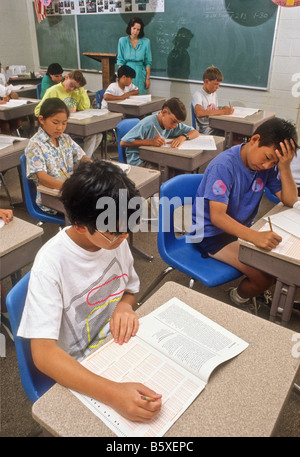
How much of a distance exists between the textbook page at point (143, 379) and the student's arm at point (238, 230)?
733mm

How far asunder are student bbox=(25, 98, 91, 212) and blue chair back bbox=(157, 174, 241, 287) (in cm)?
68

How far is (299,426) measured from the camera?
1506 millimetres

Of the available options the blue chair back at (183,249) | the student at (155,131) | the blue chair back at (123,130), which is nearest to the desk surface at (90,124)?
the blue chair back at (123,130)

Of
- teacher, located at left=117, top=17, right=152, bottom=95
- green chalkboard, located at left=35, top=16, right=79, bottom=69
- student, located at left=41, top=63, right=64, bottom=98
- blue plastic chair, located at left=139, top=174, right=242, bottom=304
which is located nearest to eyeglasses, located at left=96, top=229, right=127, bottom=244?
blue plastic chair, located at left=139, top=174, right=242, bottom=304

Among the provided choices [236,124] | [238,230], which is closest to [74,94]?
[236,124]

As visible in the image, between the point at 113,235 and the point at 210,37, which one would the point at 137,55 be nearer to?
the point at 210,37

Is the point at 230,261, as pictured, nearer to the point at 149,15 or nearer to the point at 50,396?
the point at 50,396

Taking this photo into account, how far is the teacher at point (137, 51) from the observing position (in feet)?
15.9

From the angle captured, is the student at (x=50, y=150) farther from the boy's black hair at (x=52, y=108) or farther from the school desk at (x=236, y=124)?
the school desk at (x=236, y=124)

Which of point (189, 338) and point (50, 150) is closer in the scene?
point (189, 338)

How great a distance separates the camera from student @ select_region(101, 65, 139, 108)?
4223 millimetres

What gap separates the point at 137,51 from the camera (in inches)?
195

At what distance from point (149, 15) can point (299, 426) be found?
17.6 ft

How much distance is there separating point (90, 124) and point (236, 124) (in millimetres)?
1455
